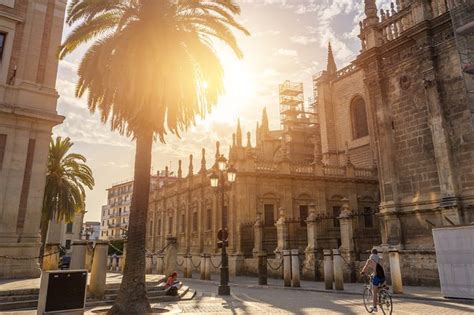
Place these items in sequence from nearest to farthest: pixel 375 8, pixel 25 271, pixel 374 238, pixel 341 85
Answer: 1. pixel 25 271
2. pixel 375 8
3. pixel 374 238
4. pixel 341 85

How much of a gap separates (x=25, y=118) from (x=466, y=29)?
17.4 metres

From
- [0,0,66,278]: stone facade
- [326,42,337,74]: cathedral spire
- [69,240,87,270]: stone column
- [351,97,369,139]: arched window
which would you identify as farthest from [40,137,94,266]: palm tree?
[326,42,337,74]: cathedral spire

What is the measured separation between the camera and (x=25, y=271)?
1392 cm

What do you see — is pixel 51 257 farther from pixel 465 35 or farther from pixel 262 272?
pixel 465 35

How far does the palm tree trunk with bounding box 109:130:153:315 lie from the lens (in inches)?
347

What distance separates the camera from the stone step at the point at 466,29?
13209 millimetres

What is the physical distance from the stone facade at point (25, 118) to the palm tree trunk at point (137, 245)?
6825 millimetres

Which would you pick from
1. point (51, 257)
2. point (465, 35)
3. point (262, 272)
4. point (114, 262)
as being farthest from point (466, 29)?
point (114, 262)

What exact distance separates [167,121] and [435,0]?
13584 millimetres

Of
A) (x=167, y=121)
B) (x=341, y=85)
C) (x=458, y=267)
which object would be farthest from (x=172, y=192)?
(x=458, y=267)

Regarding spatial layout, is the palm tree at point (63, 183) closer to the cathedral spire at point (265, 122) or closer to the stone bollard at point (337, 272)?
the stone bollard at point (337, 272)

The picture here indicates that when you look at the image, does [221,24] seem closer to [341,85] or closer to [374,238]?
[374,238]

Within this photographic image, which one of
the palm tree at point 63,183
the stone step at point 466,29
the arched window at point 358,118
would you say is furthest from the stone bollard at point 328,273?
the arched window at point 358,118

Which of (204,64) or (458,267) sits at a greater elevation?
(204,64)
